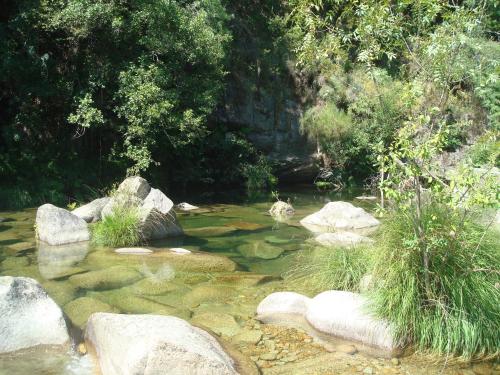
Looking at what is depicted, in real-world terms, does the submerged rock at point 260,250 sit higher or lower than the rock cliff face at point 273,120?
lower

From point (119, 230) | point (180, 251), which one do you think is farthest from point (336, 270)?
point (119, 230)

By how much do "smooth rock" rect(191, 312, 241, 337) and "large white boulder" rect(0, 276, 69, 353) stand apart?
148 cm

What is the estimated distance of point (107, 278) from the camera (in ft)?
24.2

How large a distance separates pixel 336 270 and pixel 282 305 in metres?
0.94

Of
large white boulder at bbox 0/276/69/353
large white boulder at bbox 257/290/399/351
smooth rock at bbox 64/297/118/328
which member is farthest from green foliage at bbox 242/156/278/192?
large white boulder at bbox 0/276/69/353

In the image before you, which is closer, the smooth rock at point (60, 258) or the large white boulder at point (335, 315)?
the large white boulder at point (335, 315)

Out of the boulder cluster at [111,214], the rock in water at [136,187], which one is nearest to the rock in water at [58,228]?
the boulder cluster at [111,214]

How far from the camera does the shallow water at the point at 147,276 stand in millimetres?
6012

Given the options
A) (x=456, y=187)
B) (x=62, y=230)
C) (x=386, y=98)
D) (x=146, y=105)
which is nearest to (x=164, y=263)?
(x=62, y=230)

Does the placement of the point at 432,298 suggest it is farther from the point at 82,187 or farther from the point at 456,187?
the point at 82,187

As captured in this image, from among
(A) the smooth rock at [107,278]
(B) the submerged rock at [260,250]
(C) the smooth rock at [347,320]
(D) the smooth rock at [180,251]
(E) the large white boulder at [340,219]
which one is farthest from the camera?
(E) the large white boulder at [340,219]

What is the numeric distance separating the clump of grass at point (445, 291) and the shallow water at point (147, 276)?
36 centimetres

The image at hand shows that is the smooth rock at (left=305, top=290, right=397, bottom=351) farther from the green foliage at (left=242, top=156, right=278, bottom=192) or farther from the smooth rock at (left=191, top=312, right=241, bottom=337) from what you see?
the green foliage at (left=242, top=156, right=278, bottom=192)

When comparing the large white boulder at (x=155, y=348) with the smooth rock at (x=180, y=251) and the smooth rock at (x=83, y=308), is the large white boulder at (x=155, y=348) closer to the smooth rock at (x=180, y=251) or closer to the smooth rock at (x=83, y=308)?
the smooth rock at (x=83, y=308)
